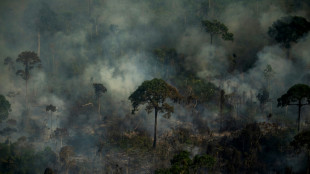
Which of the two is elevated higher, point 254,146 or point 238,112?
point 238,112

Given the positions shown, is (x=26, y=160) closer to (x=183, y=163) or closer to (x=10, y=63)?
(x=183, y=163)

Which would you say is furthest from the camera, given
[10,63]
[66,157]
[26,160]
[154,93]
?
[10,63]

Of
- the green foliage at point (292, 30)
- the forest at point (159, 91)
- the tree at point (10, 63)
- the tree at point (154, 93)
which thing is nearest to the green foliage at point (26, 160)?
the forest at point (159, 91)

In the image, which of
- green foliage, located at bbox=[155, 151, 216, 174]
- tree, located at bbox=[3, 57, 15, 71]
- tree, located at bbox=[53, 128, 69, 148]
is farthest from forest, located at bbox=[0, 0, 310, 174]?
tree, located at bbox=[3, 57, 15, 71]

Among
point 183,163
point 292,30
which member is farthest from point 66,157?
point 292,30

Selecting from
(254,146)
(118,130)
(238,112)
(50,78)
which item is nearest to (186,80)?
(238,112)

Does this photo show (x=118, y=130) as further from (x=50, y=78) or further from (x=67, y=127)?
(x=50, y=78)

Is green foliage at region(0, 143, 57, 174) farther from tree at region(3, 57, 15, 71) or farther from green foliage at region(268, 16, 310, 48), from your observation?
green foliage at region(268, 16, 310, 48)

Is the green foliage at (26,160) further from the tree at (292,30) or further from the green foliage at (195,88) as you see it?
the tree at (292,30)
